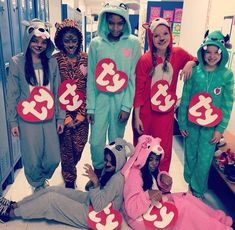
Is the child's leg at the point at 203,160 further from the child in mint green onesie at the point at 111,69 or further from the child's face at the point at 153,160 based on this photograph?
the child in mint green onesie at the point at 111,69

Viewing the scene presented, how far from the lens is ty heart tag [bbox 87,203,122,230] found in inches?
71.9

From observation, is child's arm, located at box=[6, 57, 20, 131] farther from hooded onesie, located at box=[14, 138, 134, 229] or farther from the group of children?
hooded onesie, located at box=[14, 138, 134, 229]

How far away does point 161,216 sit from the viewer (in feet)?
5.90

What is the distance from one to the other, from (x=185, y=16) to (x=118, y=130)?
313 cm

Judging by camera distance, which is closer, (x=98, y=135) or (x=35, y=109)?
(x=35, y=109)

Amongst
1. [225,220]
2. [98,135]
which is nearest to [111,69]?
[98,135]

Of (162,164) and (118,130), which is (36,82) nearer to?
(118,130)

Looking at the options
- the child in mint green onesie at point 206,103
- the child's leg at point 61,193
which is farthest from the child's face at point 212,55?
the child's leg at point 61,193

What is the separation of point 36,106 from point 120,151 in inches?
27.0

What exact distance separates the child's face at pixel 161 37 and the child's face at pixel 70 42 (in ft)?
1.93

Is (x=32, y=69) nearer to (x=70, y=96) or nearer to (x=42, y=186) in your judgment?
(x=70, y=96)

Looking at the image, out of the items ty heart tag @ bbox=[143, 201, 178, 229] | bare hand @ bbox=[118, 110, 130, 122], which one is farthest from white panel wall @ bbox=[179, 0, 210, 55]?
ty heart tag @ bbox=[143, 201, 178, 229]

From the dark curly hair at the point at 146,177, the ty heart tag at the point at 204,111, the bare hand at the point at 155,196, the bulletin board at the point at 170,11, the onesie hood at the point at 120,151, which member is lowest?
the bare hand at the point at 155,196

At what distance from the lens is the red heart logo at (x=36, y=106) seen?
192 centimetres
